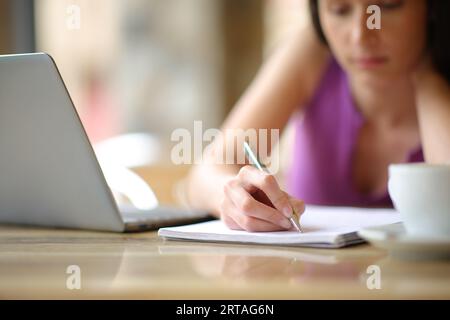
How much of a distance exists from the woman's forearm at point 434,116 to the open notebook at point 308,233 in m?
0.30

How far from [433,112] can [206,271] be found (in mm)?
813

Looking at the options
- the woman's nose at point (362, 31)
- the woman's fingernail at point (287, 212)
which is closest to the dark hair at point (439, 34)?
the woman's nose at point (362, 31)

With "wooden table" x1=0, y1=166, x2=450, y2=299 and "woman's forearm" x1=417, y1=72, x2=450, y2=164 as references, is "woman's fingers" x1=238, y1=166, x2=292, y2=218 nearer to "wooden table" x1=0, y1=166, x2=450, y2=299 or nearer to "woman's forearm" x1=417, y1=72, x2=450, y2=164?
"wooden table" x1=0, y1=166, x2=450, y2=299

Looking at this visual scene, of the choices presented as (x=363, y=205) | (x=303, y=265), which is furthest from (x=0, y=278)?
(x=363, y=205)

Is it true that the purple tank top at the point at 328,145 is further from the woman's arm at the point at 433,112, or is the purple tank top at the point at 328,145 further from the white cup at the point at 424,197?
the white cup at the point at 424,197

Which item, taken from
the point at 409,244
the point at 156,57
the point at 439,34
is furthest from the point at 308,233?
the point at 156,57

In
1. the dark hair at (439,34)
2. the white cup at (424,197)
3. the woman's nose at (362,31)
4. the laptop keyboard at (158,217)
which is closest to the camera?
the white cup at (424,197)

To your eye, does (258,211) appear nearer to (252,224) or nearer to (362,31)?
(252,224)

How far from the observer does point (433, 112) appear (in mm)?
1268

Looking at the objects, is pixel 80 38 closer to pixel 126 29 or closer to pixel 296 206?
pixel 126 29

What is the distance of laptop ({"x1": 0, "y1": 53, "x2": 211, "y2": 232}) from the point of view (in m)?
0.78

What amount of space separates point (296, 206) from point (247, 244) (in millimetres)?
89

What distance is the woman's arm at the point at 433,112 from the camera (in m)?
1.21

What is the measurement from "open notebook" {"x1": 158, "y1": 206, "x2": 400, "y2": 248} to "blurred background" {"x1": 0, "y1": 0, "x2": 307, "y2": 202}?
116 inches
